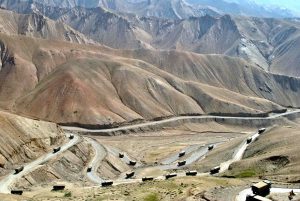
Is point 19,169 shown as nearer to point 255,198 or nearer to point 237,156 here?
point 237,156

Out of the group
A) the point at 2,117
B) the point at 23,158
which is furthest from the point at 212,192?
the point at 2,117

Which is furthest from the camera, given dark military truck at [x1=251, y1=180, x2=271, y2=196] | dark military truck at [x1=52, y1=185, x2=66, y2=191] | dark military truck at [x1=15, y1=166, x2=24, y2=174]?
dark military truck at [x1=15, y1=166, x2=24, y2=174]

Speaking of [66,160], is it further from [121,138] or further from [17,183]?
[121,138]

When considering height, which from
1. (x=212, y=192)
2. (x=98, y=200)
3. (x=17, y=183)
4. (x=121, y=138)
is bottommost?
(x=121, y=138)

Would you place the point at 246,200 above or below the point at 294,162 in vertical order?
above

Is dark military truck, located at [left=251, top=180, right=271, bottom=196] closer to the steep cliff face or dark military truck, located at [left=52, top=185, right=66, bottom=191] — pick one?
dark military truck, located at [left=52, top=185, right=66, bottom=191]

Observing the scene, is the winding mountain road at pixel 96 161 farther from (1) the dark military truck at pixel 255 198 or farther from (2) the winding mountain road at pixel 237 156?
(1) the dark military truck at pixel 255 198

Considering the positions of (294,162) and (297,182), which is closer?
(297,182)

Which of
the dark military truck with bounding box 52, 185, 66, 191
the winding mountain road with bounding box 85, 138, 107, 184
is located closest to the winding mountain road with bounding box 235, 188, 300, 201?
the dark military truck with bounding box 52, 185, 66, 191

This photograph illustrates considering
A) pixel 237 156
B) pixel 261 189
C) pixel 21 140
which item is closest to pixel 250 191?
pixel 261 189
